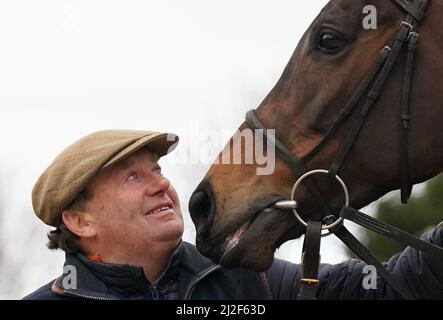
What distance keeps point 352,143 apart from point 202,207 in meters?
0.65

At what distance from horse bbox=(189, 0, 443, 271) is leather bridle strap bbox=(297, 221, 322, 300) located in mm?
99

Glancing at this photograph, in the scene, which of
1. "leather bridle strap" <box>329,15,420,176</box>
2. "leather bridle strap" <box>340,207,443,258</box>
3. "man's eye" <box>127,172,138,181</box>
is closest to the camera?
"leather bridle strap" <box>340,207,443,258</box>

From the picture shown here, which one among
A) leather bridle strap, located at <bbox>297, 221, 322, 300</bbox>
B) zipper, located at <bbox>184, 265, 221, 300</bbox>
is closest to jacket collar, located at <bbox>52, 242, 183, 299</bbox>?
zipper, located at <bbox>184, 265, 221, 300</bbox>

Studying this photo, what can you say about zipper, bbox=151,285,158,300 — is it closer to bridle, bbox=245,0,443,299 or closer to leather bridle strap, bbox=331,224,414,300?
bridle, bbox=245,0,443,299

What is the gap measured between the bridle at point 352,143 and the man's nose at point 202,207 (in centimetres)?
26

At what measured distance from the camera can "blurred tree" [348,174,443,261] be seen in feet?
34.4

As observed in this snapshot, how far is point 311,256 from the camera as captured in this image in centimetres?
337

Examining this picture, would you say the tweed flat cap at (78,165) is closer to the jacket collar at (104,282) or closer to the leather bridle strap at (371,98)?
the jacket collar at (104,282)

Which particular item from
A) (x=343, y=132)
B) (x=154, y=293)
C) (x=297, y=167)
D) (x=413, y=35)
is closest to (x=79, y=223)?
(x=154, y=293)

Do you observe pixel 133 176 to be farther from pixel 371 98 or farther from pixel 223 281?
pixel 371 98

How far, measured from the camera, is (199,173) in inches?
306

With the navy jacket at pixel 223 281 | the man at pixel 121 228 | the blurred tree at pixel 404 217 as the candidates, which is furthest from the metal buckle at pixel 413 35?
the blurred tree at pixel 404 217
